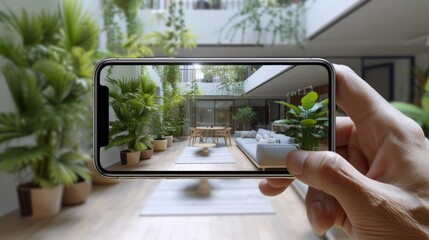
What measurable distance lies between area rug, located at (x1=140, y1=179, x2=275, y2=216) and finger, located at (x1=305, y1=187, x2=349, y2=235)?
1.52 m

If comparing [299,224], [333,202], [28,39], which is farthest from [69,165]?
[333,202]

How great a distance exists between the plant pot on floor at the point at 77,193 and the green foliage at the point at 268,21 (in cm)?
136

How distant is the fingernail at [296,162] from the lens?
1.36 ft

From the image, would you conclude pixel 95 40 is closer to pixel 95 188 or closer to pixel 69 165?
pixel 69 165

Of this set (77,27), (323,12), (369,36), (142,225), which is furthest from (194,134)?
(369,36)

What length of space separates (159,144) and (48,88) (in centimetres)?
154

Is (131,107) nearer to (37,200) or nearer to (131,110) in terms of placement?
(131,110)

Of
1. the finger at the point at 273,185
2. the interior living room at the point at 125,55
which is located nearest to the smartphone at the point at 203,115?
the finger at the point at 273,185

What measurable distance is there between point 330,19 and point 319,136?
1.56 metres

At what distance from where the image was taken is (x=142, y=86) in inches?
17.2

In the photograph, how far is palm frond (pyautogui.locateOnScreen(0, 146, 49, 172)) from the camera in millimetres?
1611

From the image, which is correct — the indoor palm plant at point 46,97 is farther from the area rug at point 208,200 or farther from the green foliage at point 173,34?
the area rug at point 208,200

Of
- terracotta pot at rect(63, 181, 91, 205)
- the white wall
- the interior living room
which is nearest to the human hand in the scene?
the interior living room

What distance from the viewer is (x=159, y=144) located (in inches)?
17.5
